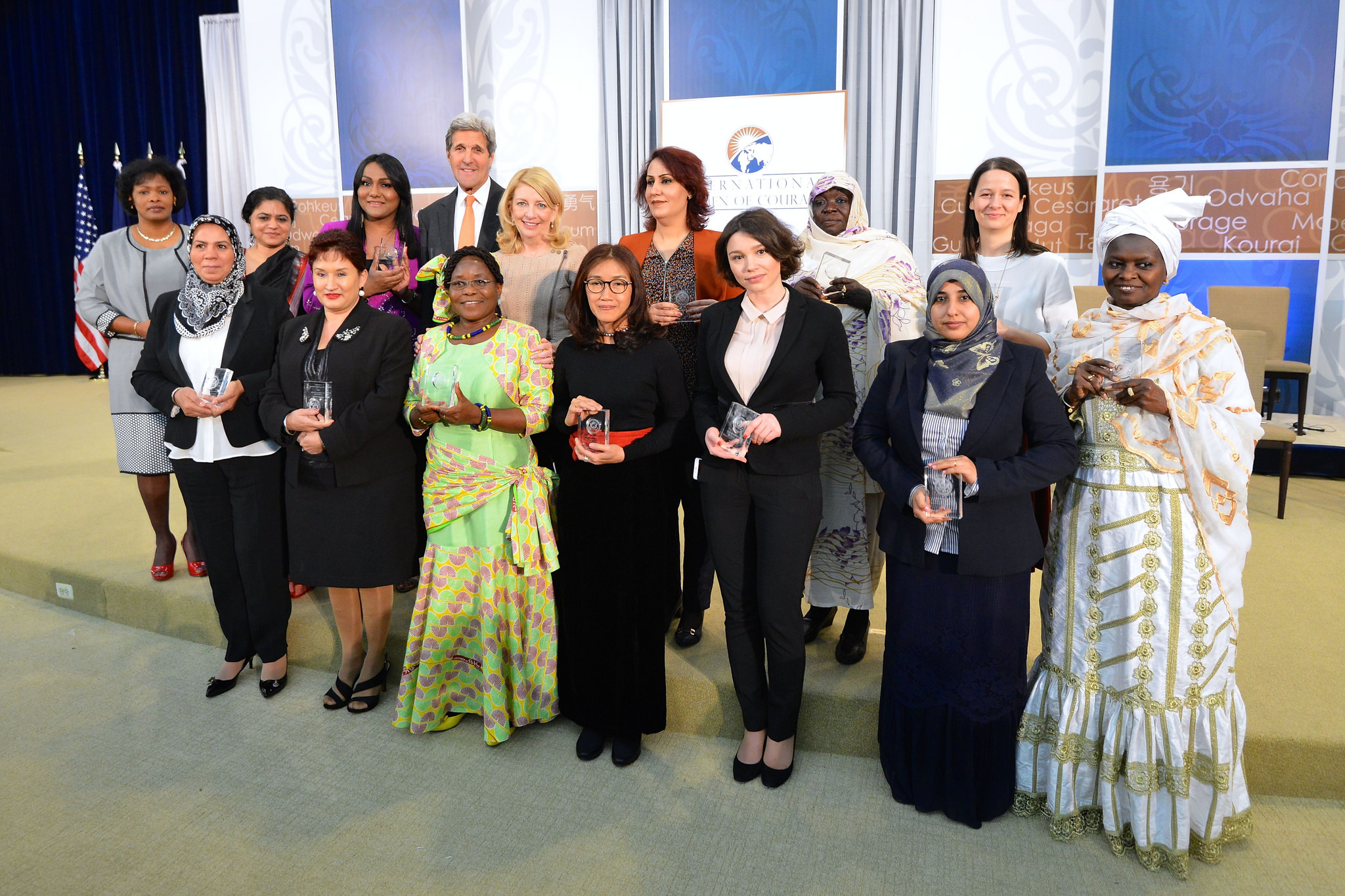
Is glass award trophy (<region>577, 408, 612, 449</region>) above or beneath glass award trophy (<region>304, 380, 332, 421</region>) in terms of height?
beneath

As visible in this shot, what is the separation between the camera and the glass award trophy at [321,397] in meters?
2.41

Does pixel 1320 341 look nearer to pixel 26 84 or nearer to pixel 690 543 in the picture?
pixel 690 543

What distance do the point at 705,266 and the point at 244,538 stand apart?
1.88 m

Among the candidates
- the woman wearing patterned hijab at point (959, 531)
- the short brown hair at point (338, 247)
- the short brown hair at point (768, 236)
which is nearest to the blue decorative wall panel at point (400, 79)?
the short brown hair at point (338, 247)

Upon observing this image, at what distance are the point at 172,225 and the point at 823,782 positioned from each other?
345 cm

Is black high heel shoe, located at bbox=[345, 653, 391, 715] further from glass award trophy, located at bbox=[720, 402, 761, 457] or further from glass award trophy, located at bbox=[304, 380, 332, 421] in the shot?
glass award trophy, located at bbox=[720, 402, 761, 457]

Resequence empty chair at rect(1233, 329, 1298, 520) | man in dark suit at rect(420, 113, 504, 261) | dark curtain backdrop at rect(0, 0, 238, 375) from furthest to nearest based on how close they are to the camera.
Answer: dark curtain backdrop at rect(0, 0, 238, 375), empty chair at rect(1233, 329, 1298, 520), man in dark suit at rect(420, 113, 504, 261)

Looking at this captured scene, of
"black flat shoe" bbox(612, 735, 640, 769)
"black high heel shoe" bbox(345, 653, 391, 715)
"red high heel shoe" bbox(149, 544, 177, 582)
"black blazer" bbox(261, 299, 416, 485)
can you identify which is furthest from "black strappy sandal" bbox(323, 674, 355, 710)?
"red high heel shoe" bbox(149, 544, 177, 582)

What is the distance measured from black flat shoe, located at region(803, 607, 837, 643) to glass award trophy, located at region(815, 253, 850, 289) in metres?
1.17

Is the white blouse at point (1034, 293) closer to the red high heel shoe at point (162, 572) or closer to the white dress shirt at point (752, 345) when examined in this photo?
the white dress shirt at point (752, 345)

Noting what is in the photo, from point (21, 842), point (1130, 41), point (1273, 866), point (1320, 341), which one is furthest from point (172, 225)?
point (1320, 341)

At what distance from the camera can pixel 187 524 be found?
150 inches

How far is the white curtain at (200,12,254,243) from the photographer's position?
10.7 meters

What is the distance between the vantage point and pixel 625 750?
2617 mm
